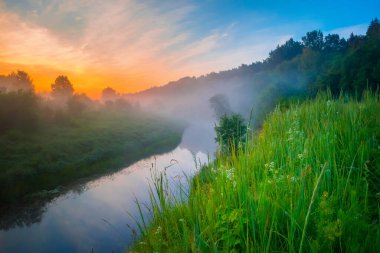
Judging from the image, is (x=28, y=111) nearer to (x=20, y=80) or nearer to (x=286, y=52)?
(x=20, y=80)

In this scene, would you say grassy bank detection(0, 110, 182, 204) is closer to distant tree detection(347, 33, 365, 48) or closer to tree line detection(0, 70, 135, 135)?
tree line detection(0, 70, 135, 135)

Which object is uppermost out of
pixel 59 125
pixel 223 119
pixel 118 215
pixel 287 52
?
pixel 287 52

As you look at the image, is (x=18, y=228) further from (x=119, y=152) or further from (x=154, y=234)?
(x=119, y=152)

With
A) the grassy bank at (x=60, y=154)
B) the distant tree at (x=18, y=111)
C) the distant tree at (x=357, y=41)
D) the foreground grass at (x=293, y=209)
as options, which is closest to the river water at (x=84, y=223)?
the grassy bank at (x=60, y=154)

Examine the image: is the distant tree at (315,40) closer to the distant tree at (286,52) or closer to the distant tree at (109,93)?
the distant tree at (286,52)

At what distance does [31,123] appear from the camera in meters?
51.6

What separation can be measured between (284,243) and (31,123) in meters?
58.6

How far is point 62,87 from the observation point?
11094 centimetres

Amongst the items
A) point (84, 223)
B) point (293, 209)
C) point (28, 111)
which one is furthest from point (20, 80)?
point (293, 209)

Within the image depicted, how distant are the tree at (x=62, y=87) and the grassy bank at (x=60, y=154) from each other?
158 feet

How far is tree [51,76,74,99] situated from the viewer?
4250 inches

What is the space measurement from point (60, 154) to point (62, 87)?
261 ft

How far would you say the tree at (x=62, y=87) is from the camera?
10794 cm

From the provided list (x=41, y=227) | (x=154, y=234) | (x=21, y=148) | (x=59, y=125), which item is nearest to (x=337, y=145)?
(x=154, y=234)
